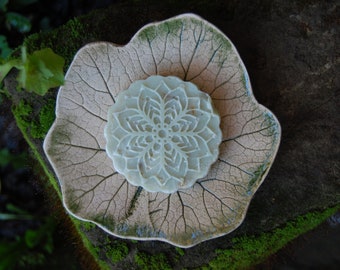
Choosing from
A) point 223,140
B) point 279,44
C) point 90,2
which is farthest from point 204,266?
point 90,2

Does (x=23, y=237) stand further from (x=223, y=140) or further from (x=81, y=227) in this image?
(x=223, y=140)

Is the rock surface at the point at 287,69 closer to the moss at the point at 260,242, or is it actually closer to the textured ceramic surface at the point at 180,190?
the moss at the point at 260,242

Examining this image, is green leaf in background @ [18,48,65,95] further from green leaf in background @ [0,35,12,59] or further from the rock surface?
green leaf in background @ [0,35,12,59]

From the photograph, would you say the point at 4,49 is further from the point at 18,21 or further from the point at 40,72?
the point at 40,72

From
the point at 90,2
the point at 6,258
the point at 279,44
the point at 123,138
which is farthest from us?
the point at 90,2

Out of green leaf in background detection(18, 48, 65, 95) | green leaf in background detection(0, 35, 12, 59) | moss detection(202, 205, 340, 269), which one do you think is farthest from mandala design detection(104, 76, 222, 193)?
green leaf in background detection(0, 35, 12, 59)

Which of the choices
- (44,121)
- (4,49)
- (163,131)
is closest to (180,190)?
(163,131)

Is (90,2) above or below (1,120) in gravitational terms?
above
